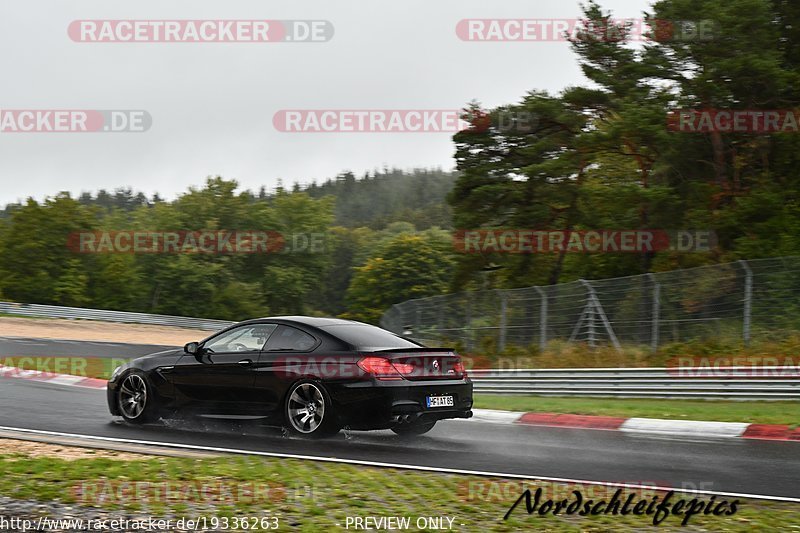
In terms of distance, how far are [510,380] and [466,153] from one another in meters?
18.9

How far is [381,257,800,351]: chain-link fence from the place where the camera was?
1723 cm

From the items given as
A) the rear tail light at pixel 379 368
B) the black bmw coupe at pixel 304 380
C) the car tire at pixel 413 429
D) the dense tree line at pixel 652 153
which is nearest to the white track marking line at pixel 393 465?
the black bmw coupe at pixel 304 380

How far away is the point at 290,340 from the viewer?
397 inches

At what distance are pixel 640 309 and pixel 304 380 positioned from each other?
11.8m

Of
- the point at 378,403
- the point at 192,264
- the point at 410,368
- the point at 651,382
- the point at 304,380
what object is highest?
the point at 192,264

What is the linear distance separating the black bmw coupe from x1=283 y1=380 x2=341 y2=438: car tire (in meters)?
0.01

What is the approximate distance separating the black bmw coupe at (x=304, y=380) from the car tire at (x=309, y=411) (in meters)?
0.01

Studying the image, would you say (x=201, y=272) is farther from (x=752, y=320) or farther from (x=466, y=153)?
(x=752, y=320)

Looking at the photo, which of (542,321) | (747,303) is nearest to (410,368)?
(747,303)

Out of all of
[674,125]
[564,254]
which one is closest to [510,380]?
[674,125]

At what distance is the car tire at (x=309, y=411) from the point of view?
9.35m

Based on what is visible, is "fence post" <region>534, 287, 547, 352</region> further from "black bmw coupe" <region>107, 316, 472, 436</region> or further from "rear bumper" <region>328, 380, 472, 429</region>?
"rear bumper" <region>328, 380, 472, 429</region>

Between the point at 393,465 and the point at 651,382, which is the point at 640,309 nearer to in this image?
the point at 651,382

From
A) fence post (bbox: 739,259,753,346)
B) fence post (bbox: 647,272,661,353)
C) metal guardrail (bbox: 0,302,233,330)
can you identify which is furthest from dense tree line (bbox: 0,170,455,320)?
fence post (bbox: 739,259,753,346)
